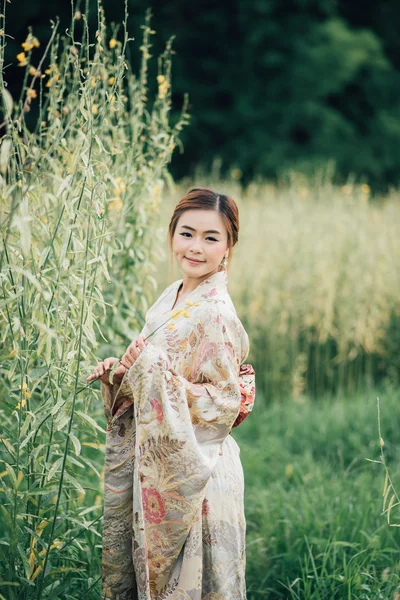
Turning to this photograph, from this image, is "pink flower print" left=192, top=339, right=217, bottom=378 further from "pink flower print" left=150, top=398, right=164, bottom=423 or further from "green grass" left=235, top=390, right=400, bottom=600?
"green grass" left=235, top=390, right=400, bottom=600

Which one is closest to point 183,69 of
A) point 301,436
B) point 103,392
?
point 301,436

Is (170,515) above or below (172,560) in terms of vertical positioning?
above

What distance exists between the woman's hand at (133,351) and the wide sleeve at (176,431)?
0.02m

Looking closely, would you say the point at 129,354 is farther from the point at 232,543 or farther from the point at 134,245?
the point at 134,245

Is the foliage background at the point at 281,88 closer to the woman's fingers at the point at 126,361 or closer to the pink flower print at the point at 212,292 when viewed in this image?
the pink flower print at the point at 212,292

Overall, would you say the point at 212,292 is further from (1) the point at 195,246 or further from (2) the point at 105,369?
(2) the point at 105,369

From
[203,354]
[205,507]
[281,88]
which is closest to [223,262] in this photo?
[203,354]

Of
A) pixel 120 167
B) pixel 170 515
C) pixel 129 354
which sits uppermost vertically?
pixel 120 167

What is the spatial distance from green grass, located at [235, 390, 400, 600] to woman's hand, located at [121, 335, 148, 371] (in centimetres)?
112

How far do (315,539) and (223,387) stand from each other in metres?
1.15

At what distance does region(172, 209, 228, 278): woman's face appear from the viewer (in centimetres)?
204

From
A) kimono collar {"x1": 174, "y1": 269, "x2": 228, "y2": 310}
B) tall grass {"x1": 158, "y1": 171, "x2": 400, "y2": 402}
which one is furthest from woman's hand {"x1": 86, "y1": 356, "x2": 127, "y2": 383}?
tall grass {"x1": 158, "y1": 171, "x2": 400, "y2": 402}

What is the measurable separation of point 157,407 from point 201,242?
1.66 ft

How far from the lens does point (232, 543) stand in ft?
6.46
